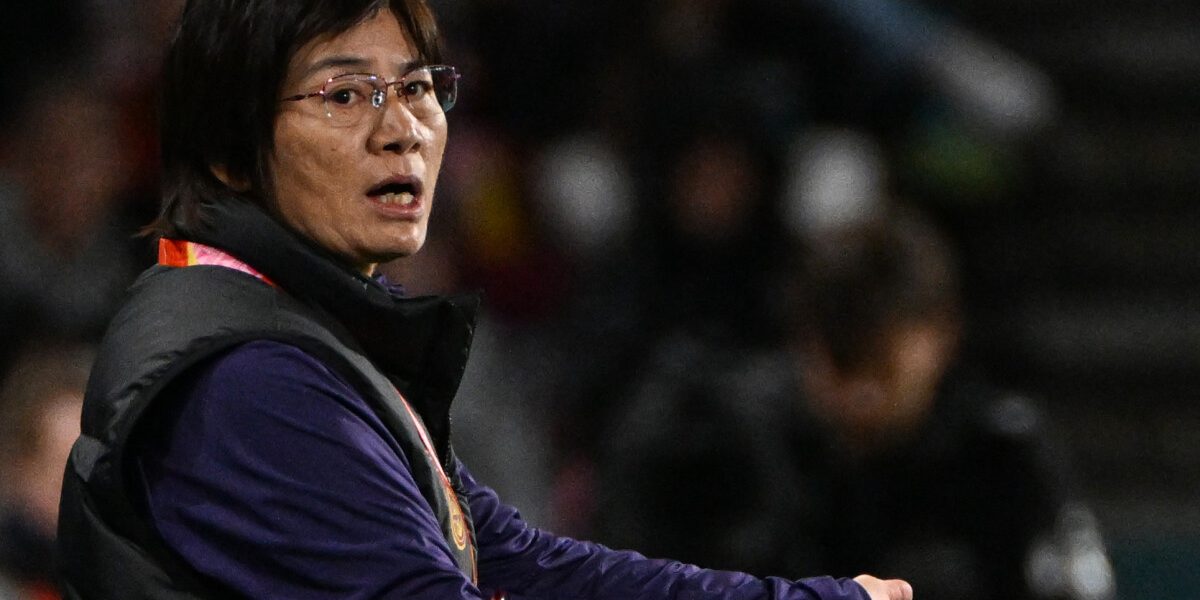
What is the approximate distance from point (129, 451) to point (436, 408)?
0.38 m

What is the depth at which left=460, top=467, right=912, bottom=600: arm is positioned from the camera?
197 centimetres

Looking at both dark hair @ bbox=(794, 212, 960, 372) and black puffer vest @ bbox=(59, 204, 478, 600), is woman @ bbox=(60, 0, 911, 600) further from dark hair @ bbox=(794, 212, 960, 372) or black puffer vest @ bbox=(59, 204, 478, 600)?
dark hair @ bbox=(794, 212, 960, 372)

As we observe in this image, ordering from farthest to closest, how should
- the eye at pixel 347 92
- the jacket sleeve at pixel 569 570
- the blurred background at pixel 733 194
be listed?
the blurred background at pixel 733 194, the jacket sleeve at pixel 569 570, the eye at pixel 347 92

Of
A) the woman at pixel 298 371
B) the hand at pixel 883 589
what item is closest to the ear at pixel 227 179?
the woman at pixel 298 371

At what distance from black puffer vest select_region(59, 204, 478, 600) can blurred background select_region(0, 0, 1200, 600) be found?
1.68 m

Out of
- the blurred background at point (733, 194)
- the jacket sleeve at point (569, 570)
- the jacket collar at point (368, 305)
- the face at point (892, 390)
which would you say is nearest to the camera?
the jacket collar at point (368, 305)

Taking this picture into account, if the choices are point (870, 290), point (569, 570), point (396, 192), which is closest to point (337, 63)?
point (396, 192)

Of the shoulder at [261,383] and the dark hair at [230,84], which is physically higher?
the dark hair at [230,84]

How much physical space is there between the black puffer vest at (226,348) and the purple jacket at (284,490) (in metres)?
0.02

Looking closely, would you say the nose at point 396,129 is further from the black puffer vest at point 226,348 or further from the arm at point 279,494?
the arm at point 279,494

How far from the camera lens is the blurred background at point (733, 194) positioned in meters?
4.10

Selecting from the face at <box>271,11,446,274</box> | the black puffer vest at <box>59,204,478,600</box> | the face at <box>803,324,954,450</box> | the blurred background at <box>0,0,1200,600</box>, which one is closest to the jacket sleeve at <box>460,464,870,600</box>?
the black puffer vest at <box>59,204,478,600</box>

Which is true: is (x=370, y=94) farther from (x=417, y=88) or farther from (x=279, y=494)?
(x=279, y=494)

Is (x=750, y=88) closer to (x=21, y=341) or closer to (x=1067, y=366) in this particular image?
(x=1067, y=366)
